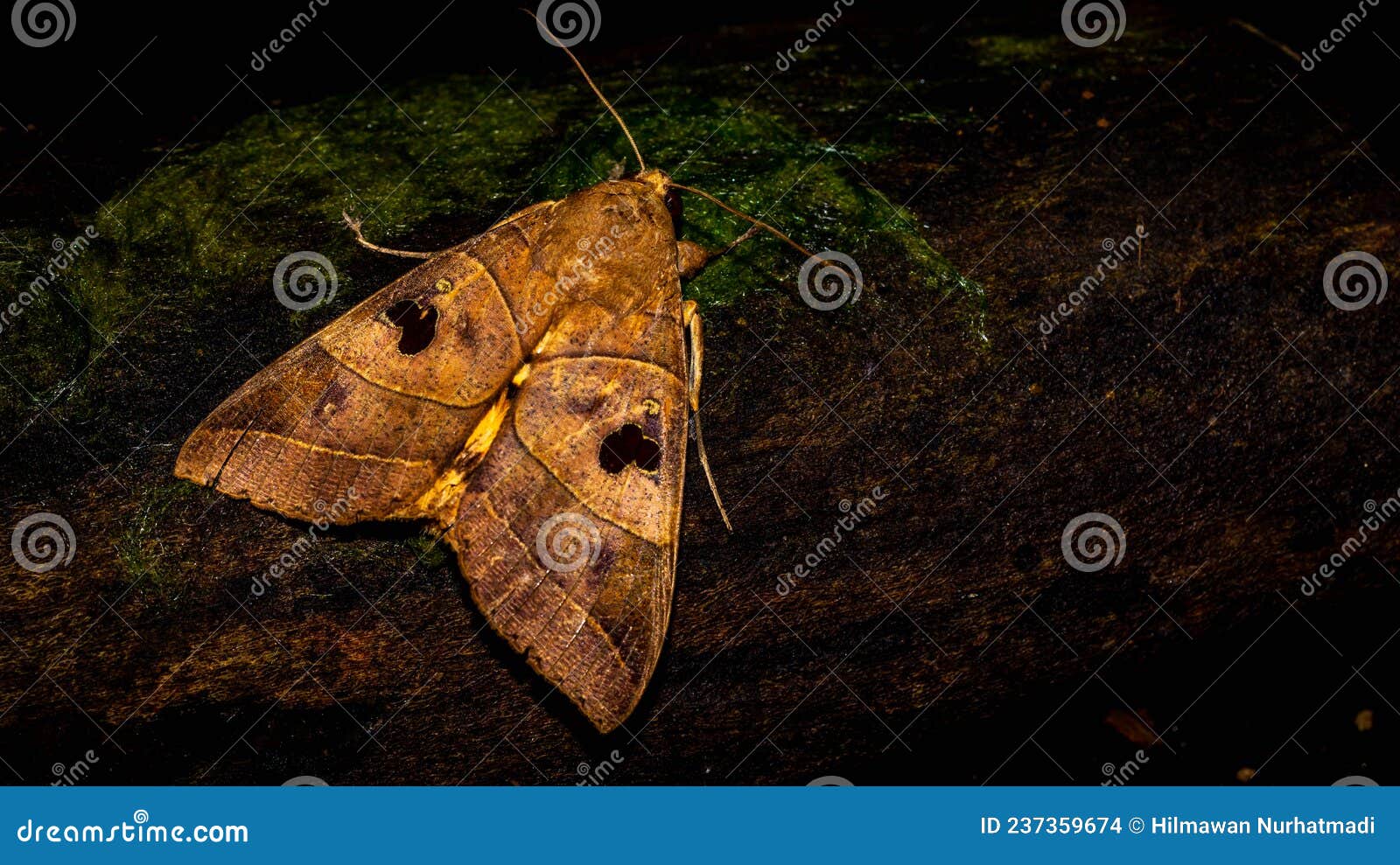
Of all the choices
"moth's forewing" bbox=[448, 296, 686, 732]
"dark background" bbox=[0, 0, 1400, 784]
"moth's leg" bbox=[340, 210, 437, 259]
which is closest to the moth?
"moth's forewing" bbox=[448, 296, 686, 732]

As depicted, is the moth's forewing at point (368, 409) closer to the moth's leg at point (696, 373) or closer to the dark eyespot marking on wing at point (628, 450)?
the dark eyespot marking on wing at point (628, 450)

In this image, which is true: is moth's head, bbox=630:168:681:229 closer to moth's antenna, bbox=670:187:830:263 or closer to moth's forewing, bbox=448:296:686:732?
moth's antenna, bbox=670:187:830:263

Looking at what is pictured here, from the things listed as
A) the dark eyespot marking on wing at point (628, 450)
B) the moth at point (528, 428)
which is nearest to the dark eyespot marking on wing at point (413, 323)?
the moth at point (528, 428)

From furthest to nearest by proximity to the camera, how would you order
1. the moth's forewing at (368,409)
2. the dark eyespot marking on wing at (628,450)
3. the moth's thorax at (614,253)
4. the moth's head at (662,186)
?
the moth's head at (662,186), the moth's thorax at (614,253), the dark eyespot marking on wing at (628,450), the moth's forewing at (368,409)

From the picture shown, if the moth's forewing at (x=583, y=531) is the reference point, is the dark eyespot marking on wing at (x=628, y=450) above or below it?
above

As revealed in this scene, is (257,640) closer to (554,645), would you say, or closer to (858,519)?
(554,645)

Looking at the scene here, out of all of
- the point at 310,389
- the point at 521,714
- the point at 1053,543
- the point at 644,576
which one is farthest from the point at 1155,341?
the point at 310,389
